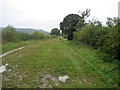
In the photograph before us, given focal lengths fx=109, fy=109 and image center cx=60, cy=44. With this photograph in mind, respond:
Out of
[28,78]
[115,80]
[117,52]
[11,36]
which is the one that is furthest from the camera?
[11,36]

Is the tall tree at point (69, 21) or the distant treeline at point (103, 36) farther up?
the tall tree at point (69, 21)

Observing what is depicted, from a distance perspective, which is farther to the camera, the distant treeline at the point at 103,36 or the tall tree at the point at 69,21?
the tall tree at the point at 69,21

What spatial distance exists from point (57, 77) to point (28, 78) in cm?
106

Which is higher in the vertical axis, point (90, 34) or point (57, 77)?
point (90, 34)

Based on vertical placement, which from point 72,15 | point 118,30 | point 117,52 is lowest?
point 117,52

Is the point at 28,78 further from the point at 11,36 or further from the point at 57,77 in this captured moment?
the point at 11,36

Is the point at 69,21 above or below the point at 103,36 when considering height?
above

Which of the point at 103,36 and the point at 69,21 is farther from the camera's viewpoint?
the point at 69,21

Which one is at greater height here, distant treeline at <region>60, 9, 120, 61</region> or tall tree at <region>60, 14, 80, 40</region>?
tall tree at <region>60, 14, 80, 40</region>

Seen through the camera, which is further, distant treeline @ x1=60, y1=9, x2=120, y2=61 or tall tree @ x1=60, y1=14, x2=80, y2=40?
tall tree @ x1=60, y1=14, x2=80, y2=40

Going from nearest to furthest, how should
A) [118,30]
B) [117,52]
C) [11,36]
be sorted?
[118,30] < [117,52] < [11,36]

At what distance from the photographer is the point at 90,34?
13.5m

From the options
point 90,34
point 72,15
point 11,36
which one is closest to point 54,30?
point 72,15

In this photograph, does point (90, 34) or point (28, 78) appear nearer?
point (28, 78)
